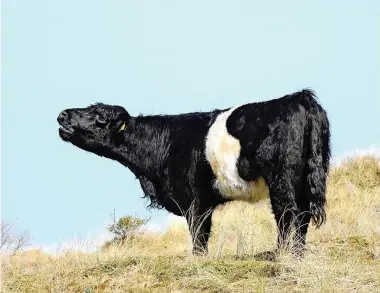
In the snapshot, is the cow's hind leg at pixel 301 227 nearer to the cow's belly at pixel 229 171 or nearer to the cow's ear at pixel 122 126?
the cow's belly at pixel 229 171

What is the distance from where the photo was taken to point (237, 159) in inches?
340

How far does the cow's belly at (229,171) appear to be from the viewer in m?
8.68

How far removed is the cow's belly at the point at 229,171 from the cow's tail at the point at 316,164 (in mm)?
556

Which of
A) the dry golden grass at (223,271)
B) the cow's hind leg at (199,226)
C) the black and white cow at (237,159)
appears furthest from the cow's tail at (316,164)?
the cow's hind leg at (199,226)

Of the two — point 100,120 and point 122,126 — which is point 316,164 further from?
point 100,120

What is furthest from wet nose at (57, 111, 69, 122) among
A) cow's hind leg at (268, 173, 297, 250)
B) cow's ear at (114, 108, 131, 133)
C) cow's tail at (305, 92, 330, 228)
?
cow's tail at (305, 92, 330, 228)

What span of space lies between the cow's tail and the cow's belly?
0.56 meters

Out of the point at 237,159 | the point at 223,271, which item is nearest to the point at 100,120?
the point at 237,159

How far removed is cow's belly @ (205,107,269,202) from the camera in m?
8.68

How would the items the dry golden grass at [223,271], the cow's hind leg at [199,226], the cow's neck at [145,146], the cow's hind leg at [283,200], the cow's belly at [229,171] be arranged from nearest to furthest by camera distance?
1. the dry golden grass at [223,271]
2. the cow's hind leg at [283,200]
3. the cow's belly at [229,171]
4. the cow's hind leg at [199,226]
5. the cow's neck at [145,146]

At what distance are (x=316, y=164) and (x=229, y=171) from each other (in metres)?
1.04

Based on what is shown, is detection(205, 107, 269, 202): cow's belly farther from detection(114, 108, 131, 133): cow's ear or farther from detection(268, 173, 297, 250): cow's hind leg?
detection(114, 108, 131, 133): cow's ear

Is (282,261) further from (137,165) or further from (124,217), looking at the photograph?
(124,217)

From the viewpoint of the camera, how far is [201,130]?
941 cm
